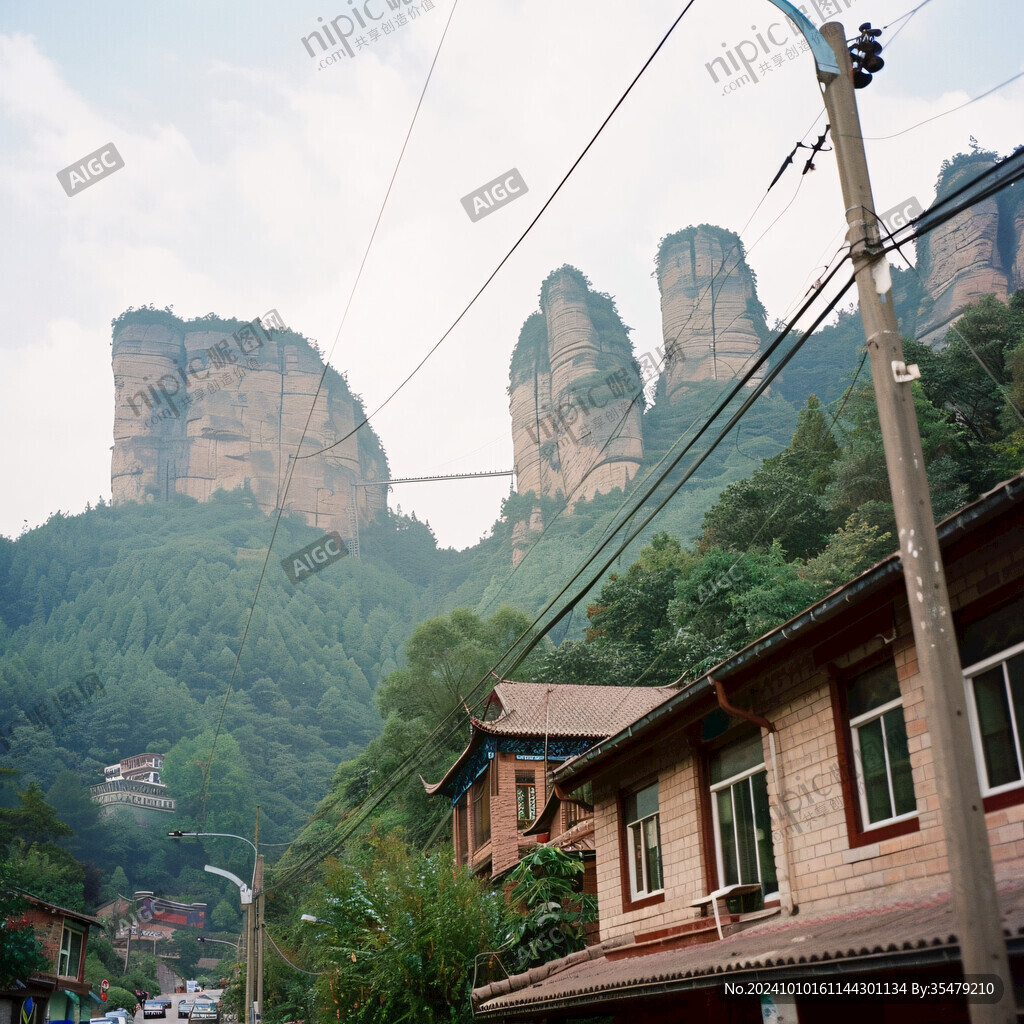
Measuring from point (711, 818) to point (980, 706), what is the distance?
4.65m

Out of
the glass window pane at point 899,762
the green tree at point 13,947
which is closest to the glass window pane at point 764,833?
the glass window pane at point 899,762

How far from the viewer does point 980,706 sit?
834 cm

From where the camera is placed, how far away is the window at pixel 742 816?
1112cm

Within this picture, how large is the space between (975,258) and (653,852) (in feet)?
310

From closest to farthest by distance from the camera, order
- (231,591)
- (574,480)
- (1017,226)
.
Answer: (1017,226)
(574,480)
(231,591)

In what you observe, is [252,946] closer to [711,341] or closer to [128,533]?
[711,341]

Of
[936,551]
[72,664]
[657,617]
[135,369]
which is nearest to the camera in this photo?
[936,551]

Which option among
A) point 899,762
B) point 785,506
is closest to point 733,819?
point 899,762

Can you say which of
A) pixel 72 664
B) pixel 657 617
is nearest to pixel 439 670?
pixel 657 617

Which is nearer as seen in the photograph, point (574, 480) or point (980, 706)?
point (980, 706)

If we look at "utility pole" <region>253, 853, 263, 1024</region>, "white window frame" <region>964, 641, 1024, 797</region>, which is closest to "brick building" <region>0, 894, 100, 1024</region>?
"utility pole" <region>253, 853, 263, 1024</region>

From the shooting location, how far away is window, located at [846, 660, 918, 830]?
356 inches

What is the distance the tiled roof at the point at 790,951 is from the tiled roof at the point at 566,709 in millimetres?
13700

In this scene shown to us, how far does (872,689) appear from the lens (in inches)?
378
